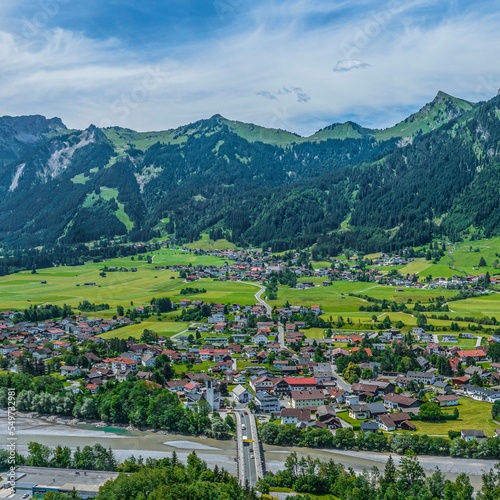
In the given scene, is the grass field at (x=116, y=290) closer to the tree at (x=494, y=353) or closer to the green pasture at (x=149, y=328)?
the green pasture at (x=149, y=328)

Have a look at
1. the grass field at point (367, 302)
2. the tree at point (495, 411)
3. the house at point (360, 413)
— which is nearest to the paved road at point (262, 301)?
the grass field at point (367, 302)

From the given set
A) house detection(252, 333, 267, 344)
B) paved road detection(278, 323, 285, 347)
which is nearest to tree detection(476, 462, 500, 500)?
paved road detection(278, 323, 285, 347)

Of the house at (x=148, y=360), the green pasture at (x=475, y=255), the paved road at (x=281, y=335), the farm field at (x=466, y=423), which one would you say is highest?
the green pasture at (x=475, y=255)

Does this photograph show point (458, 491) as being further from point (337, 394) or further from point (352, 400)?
point (337, 394)

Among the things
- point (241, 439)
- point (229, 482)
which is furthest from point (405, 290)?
point (229, 482)

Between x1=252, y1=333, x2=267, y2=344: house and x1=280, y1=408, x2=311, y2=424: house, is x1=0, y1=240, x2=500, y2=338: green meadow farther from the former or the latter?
x1=280, y1=408, x2=311, y2=424: house

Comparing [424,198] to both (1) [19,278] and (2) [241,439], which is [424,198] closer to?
(1) [19,278]
